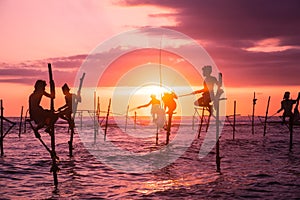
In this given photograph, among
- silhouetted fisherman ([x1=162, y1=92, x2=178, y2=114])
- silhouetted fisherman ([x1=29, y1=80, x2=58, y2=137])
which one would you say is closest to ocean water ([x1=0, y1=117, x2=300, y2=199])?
silhouetted fisherman ([x1=29, y1=80, x2=58, y2=137])

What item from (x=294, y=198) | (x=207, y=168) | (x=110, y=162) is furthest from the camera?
(x=110, y=162)

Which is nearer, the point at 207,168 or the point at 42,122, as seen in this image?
the point at 42,122

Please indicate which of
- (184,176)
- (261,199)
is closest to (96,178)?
(184,176)

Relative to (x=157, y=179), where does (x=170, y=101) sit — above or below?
above

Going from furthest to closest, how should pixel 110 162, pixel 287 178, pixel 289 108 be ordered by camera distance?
pixel 289 108
pixel 110 162
pixel 287 178

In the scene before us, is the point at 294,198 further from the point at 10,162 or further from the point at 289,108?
the point at 289,108

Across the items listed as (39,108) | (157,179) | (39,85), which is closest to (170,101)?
(157,179)

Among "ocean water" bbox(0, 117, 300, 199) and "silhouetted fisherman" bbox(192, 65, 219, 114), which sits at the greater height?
"silhouetted fisherman" bbox(192, 65, 219, 114)

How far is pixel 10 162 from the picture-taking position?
24.7m

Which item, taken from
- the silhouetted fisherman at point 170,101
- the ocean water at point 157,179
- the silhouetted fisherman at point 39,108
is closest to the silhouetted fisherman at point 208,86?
the ocean water at point 157,179

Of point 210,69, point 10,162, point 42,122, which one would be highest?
point 210,69

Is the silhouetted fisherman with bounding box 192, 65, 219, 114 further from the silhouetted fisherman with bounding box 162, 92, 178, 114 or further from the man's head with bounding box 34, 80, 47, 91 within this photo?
the silhouetted fisherman with bounding box 162, 92, 178, 114

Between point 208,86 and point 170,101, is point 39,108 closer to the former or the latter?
point 208,86

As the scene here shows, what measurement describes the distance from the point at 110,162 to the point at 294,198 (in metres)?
12.9
